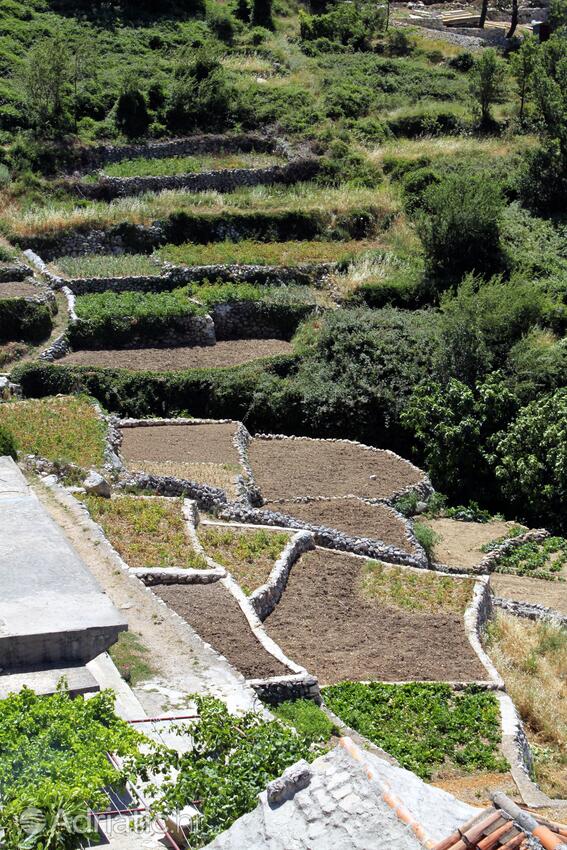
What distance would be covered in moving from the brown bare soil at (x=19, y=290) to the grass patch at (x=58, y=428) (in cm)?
588

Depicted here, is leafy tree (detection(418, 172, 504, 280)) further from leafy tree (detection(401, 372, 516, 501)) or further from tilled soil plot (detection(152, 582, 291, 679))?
tilled soil plot (detection(152, 582, 291, 679))

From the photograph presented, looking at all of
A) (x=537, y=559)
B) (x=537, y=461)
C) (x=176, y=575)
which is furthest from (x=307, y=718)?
(x=537, y=461)

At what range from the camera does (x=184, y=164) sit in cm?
4950

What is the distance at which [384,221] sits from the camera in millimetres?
47469

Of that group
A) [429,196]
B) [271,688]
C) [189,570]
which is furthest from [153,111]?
[271,688]

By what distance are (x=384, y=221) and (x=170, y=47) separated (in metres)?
18.2

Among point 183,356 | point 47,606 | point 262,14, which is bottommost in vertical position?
point 183,356

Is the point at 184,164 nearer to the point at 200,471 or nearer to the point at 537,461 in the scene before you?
the point at 200,471

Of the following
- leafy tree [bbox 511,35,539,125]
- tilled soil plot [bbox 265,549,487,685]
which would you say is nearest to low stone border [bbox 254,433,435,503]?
tilled soil plot [bbox 265,549,487,685]

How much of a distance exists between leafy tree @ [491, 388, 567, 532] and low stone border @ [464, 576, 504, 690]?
751cm

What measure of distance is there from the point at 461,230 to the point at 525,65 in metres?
16.8

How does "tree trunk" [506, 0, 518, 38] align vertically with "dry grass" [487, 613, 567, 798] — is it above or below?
above

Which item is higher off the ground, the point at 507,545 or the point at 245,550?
the point at 245,550

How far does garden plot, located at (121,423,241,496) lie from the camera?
3077 cm
